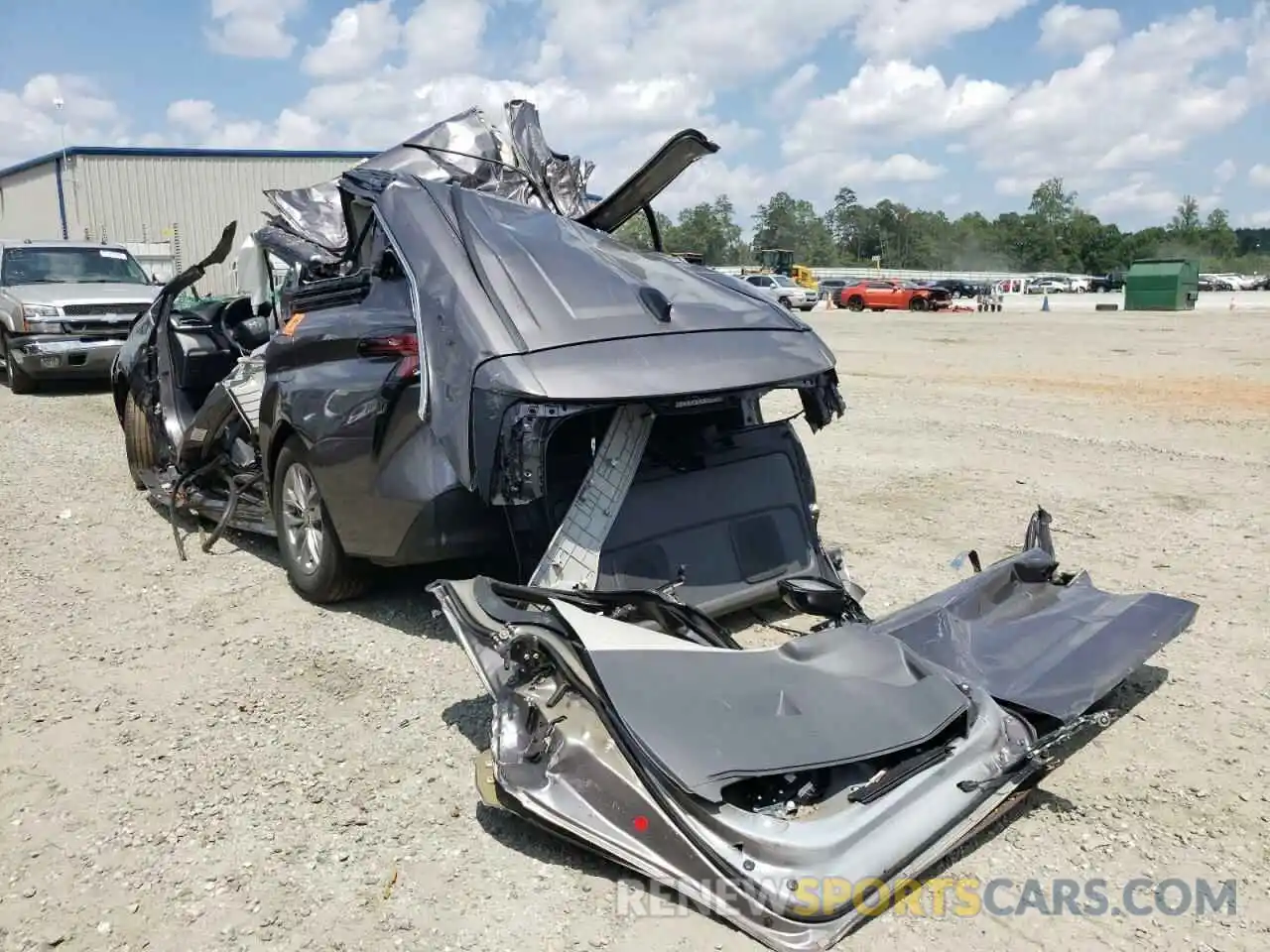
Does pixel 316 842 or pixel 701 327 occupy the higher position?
pixel 701 327

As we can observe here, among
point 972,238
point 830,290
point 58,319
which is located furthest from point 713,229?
point 58,319

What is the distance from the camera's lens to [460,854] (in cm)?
293

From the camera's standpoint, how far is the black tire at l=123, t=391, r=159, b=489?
23.3 feet

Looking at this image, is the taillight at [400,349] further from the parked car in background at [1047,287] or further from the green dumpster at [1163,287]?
the parked car in background at [1047,287]

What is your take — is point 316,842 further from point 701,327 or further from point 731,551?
point 701,327

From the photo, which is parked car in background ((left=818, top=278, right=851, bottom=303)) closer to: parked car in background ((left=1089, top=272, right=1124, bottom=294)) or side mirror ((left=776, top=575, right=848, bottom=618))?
parked car in background ((left=1089, top=272, right=1124, bottom=294))

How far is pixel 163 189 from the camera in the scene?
113ft

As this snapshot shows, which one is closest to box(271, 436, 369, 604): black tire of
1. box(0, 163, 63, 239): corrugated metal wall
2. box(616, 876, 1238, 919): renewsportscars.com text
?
box(616, 876, 1238, 919): renewsportscars.com text

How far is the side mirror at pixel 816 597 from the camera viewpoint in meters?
4.00

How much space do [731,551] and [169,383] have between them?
457cm

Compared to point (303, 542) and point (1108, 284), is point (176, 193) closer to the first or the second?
point (303, 542)

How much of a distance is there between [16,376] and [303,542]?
10.4 meters

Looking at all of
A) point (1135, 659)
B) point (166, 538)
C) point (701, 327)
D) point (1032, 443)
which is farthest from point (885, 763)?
point (1032, 443)

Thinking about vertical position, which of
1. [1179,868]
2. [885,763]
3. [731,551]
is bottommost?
[1179,868]
